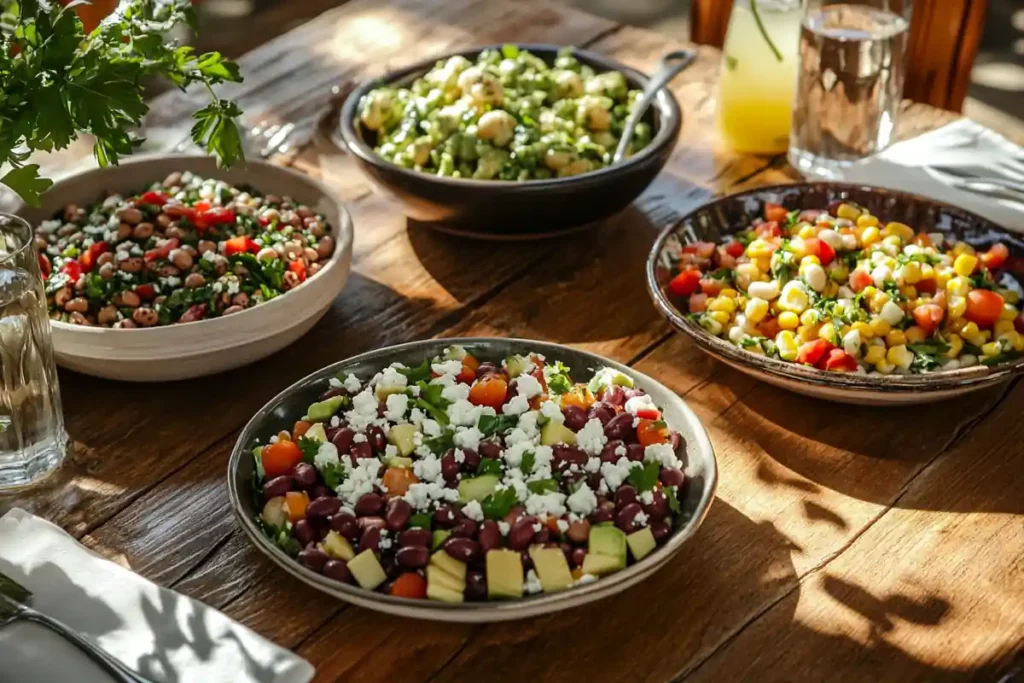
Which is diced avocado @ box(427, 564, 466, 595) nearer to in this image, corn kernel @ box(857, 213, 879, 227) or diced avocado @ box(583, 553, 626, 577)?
diced avocado @ box(583, 553, 626, 577)

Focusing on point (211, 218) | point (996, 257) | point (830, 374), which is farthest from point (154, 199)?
point (996, 257)

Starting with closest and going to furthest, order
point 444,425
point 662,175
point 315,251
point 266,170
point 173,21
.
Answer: point 444,425 < point 173,21 < point 315,251 < point 266,170 < point 662,175

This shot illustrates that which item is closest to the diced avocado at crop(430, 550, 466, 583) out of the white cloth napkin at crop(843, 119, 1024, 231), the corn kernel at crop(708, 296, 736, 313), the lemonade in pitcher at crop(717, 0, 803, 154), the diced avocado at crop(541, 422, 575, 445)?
the diced avocado at crop(541, 422, 575, 445)

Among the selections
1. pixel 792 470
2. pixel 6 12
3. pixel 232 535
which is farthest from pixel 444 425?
pixel 6 12

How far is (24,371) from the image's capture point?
143 centimetres

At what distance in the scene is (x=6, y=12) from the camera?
4.77 feet

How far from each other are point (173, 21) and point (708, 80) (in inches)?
49.5

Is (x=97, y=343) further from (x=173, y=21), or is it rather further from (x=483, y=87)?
(x=483, y=87)

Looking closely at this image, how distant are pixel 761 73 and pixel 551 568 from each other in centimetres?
125

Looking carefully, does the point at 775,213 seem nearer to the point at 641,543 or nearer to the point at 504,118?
the point at 504,118

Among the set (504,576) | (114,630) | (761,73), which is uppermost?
(761,73)

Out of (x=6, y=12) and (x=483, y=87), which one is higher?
(x=6, y=12)

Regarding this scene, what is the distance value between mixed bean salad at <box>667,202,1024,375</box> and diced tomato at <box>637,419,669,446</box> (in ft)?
0.90

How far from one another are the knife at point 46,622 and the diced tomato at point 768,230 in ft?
3.48
